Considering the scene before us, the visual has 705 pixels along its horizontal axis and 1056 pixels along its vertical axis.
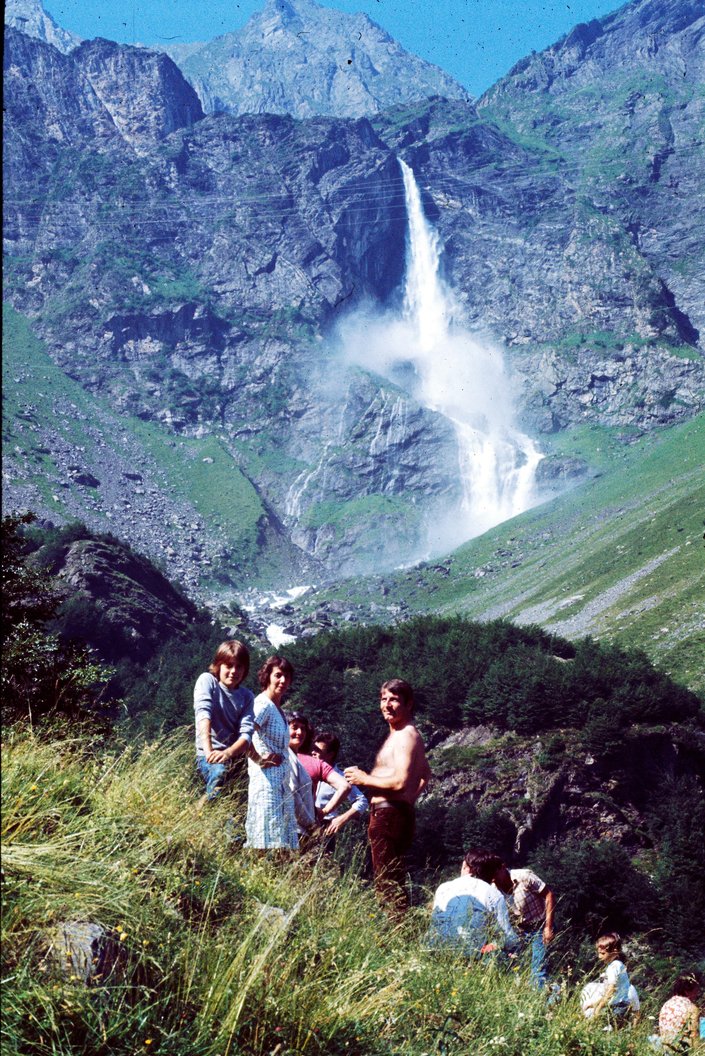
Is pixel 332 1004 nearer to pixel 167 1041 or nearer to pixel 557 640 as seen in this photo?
pixel 167 1041

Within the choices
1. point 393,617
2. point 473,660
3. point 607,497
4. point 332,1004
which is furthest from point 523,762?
point 607,497

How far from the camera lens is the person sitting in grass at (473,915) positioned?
6918 mm

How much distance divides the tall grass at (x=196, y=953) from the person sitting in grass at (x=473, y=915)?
228 mm

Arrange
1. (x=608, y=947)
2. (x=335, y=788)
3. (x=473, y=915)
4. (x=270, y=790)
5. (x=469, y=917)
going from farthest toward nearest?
(x=335, y=788)
(x=608, y=947)
(x=270, y=790)
(x=473, y=915)
(x=469, y=917)

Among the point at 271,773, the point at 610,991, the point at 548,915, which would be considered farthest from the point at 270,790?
the point at 610,991

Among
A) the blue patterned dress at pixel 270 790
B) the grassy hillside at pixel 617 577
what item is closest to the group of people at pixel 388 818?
the blue patterned dress at pixel 270 790

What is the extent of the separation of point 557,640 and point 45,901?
243 feet

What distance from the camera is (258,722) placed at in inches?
333

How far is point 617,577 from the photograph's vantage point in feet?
454

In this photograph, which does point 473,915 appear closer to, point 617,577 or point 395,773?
point 395,773

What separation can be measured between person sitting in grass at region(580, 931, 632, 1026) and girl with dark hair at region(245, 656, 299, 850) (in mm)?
2477

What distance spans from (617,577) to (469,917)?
136 metres

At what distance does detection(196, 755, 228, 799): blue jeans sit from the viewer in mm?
8359

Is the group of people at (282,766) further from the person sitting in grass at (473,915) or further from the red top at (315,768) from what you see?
the person sitting in grass at (473,915)
